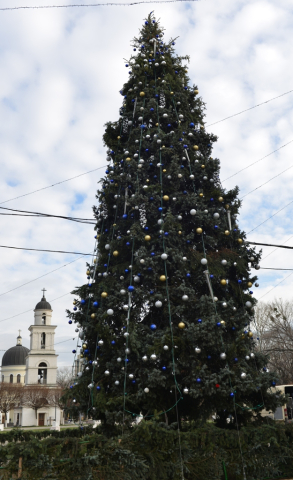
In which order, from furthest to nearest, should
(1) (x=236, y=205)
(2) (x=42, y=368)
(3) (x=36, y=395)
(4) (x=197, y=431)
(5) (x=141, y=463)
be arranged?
(2) (x=42, y=368) < (3) (x=36, y=395) < (1) (x=236, y=205) < (4) (x=197, y=431) < (5) (x=141, y=463)

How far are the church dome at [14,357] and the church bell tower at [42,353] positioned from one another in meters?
22.3

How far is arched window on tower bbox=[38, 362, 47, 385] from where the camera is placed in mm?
54125

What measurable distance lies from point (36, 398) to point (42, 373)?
5.18 meters

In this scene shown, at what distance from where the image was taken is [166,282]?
321 inches

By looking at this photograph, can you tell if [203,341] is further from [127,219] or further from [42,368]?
[42,368]

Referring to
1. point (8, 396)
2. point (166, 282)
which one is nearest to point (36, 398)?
point (8, 396)

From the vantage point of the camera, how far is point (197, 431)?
273 inches

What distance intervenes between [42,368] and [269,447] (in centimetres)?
5114

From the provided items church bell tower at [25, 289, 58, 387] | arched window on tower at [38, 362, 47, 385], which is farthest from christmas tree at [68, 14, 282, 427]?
arched window on tower at [38, 362, 47, 385]

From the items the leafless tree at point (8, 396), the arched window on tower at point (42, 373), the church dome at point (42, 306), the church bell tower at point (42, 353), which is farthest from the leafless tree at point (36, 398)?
the church dome at point (42, 306)

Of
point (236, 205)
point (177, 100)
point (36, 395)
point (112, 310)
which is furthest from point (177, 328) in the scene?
point (36, 395)

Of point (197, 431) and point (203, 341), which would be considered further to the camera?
point (203, 341)

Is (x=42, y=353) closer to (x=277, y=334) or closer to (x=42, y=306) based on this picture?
(x=42, y=306)

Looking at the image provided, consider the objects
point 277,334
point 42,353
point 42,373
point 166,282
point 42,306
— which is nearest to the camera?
point 166,282
